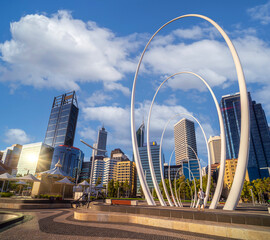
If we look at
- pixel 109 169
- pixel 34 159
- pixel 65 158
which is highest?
pixel 65 158

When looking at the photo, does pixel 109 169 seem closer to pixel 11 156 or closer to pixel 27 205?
pixel 11 156

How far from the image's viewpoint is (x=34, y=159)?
159 metres

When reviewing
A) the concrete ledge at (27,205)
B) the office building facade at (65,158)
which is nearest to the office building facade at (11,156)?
the office building facade at (65,158)

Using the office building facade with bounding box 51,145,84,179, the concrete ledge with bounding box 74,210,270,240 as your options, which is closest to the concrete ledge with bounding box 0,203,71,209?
the concrete ledge with bounding box 74,210,270,240

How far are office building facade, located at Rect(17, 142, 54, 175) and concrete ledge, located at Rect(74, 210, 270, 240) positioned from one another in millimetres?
170886

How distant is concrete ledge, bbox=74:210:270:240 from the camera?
6.98m

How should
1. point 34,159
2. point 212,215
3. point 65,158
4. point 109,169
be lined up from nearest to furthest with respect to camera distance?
point 212,215 → point 34,159 → point 65,158 → point 109,169

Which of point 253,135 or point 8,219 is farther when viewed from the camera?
point 253,135

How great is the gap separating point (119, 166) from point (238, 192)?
148914 millimetres

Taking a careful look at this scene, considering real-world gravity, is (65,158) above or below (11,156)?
below

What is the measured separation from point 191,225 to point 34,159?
182536mm

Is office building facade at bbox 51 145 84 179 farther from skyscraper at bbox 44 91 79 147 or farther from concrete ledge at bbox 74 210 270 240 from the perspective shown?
concrete ledge at bbox 74 210 270 240

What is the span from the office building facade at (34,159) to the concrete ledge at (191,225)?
6728 inches

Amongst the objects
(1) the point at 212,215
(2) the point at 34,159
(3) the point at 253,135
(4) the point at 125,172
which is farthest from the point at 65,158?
(1) the point at 212,215
